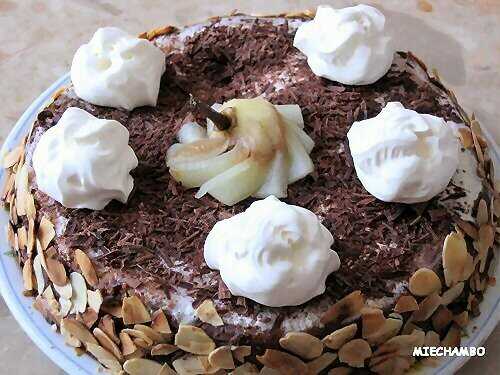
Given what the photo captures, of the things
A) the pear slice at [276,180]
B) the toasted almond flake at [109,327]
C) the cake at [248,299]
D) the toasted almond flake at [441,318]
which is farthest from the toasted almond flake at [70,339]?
the toasted almond flake at [441,318]

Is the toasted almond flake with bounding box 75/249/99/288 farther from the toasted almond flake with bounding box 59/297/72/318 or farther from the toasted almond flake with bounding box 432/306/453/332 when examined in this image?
the toasted almond flake with bounding box 432/306/453/332

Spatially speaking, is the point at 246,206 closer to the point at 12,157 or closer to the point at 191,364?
the point at 191,364

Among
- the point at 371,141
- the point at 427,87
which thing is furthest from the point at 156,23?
the point at 371,141

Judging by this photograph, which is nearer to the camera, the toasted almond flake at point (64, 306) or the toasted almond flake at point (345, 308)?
the toasted almond flake at point (345, 308)

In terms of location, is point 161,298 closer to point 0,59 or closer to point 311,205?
point 311,205

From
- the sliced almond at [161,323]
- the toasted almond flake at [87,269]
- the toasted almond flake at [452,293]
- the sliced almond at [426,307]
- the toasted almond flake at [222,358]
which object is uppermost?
the toasted almond flake at [87,269]

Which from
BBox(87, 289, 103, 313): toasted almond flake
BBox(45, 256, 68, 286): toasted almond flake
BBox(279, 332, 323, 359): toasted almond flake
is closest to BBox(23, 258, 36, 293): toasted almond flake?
BBox(45, 256, 68, 286): toasted almond flake

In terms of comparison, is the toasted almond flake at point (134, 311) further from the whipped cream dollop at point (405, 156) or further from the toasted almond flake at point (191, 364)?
the whipped cream dollop at point (405, 156)
